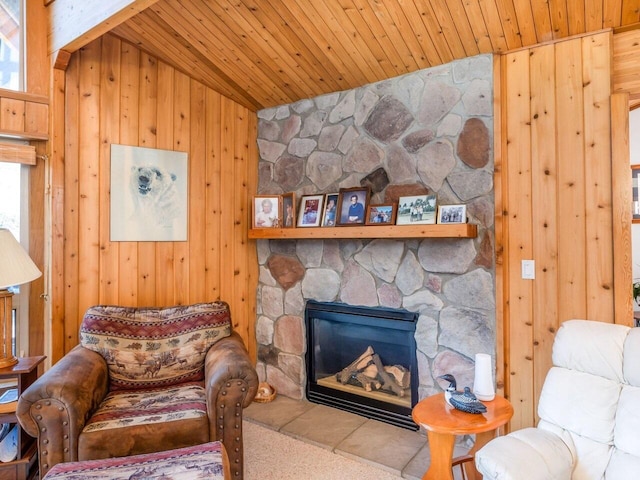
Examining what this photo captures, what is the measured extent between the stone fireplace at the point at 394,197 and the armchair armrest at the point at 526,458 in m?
0.93

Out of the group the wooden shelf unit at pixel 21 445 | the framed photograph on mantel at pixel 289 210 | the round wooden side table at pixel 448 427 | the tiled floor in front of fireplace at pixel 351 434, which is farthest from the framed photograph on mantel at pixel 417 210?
the wooden shelf unit at pixel 21 445

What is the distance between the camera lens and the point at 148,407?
2.07 metres

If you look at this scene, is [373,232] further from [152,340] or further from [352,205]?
[152,340]

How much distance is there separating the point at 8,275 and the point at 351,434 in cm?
221

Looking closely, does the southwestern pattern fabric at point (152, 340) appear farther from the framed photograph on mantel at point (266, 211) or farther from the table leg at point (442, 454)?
the table leg at point (442, 454)

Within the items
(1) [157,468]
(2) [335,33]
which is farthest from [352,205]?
(1) [157,468]

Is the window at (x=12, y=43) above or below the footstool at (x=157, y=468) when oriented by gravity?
above

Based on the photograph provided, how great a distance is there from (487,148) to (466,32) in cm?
67

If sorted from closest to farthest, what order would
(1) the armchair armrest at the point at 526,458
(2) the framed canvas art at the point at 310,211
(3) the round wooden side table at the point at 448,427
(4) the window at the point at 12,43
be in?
(1) the armchair armrest at the point at 526,458 → (3) the round wooden side table at the point at 448,427 → (4) the window at the point at 12,43 → (2) the framed canvas art at the point at 310,211

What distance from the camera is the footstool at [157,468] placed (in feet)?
4.70

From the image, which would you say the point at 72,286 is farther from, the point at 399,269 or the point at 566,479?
the point at 566,479

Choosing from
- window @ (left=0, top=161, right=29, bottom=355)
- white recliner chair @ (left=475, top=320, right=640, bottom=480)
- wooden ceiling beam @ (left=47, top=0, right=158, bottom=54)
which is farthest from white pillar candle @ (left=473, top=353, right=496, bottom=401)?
window @ (left=0, top=161, right=29, bottom=355)

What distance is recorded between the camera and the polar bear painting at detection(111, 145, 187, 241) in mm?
2928

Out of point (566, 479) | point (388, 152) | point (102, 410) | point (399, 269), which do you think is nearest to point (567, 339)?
point (566, 479)
